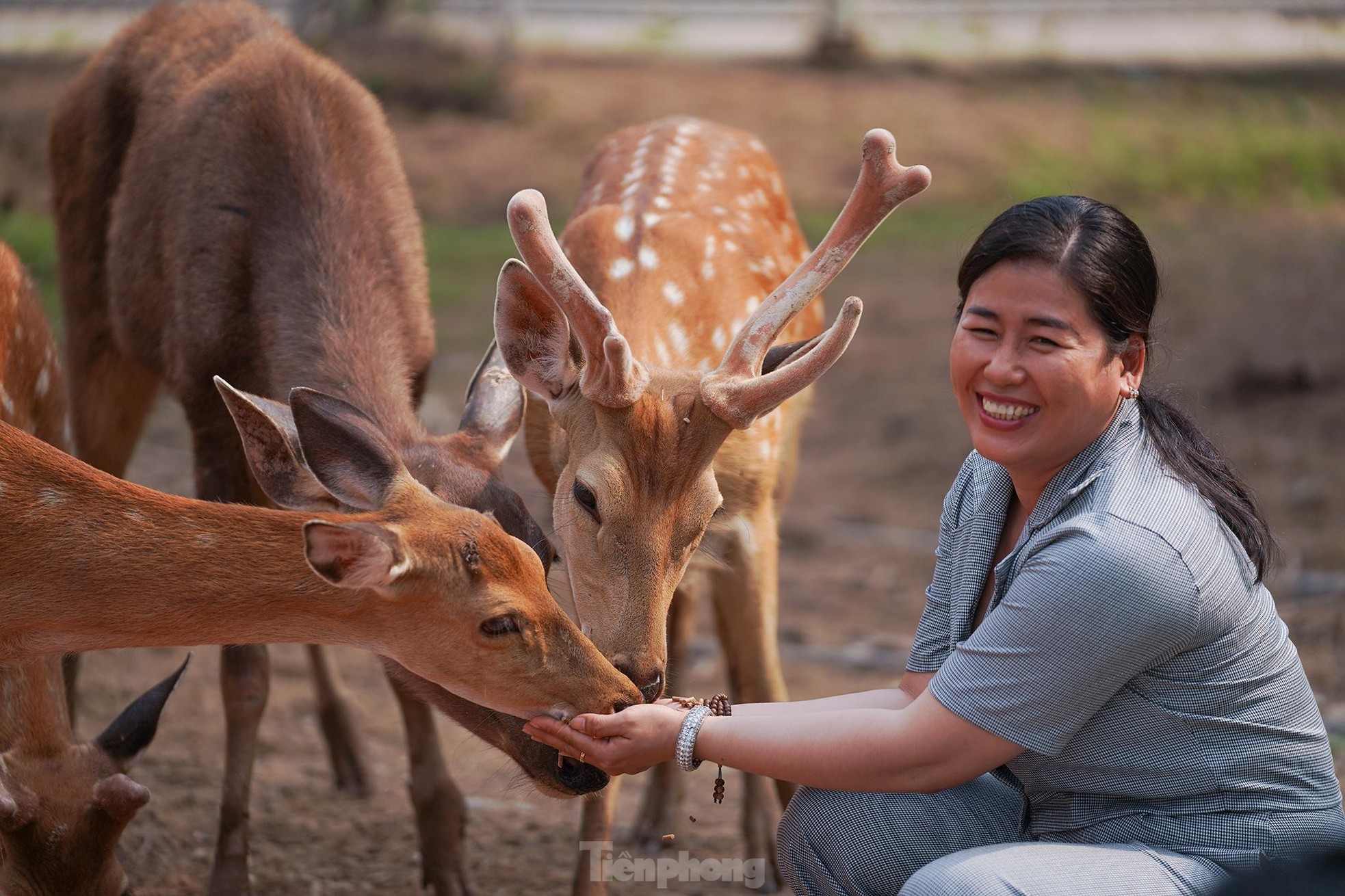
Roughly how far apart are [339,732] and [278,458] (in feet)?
6.53

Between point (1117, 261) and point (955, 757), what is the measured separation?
1.10m

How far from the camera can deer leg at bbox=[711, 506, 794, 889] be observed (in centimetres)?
504

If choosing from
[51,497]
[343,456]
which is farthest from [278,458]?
[51,497]

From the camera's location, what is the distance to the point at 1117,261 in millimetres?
3287

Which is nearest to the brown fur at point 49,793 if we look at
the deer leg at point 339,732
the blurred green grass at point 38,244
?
the deer leg at point 339,732

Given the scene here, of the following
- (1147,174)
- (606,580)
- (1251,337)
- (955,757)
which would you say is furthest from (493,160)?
(955,757)

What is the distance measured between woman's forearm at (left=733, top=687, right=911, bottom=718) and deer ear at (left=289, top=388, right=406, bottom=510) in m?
1.00

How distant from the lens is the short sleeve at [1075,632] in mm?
3141

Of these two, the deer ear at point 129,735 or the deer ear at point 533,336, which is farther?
the deer ear at point 533,336

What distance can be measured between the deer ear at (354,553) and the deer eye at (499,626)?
0.24 m

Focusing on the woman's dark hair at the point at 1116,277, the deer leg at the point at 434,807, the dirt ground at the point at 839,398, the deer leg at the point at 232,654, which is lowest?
the dirt ground at the point at 839,398

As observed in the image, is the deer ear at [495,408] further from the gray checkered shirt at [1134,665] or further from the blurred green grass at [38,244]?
the blurred green grass at [38,244]

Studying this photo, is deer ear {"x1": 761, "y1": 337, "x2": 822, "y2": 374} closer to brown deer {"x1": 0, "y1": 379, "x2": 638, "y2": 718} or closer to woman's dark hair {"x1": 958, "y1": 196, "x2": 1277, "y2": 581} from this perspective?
woman's dark hair {"x1": 958, "y1": 196, "x2": 1277, "y2": 581}

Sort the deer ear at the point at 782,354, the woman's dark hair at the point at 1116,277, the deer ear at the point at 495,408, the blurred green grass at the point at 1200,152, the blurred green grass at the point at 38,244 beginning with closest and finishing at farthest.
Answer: the woman's dark hair at the point at 1116,277 < the deer ear at the point at 495,408 < the deer ear at the point at 782,354 < the blurred green grass at the point at 38,244 < the blurred green grass at the point at 1200,152
